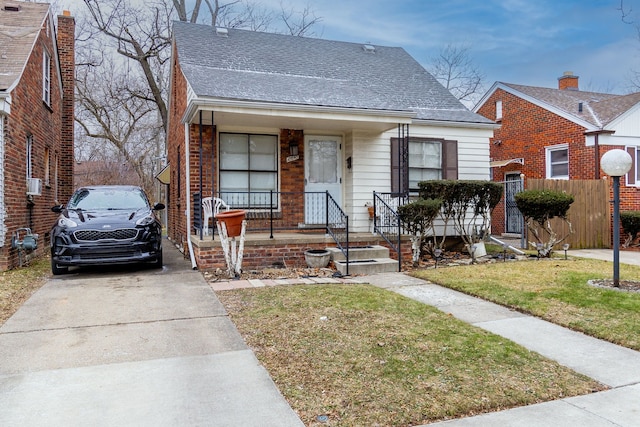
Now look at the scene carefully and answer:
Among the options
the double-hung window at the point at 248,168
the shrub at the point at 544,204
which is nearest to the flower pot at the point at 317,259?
the double-hung window at the point at 248,168

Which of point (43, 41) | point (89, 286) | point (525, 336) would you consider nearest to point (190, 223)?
point (89, 286)

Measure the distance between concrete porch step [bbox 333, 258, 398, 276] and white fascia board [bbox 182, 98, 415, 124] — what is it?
2810 mm

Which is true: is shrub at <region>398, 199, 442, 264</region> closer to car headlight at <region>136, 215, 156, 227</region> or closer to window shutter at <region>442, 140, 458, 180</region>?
window shutter at <region>442, 140, 458, 180</region>

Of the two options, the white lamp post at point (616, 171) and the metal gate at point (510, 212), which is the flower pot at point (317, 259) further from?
the metal gate at point (510, 212)

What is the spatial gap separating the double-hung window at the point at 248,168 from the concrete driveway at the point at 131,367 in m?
3.93

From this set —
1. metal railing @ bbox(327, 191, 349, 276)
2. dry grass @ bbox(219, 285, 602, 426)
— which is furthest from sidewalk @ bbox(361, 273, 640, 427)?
metal railing @ bbox(327, 191, 349, 276)

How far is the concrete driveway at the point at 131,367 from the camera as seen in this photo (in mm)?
2809

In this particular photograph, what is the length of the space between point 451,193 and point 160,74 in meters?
19.2

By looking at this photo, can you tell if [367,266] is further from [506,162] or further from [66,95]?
[66,95]

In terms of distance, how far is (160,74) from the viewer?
75.9ft

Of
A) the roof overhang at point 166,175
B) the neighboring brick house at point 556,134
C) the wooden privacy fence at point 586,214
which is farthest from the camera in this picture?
the roof overhang at point 166,175

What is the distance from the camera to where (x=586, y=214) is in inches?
463

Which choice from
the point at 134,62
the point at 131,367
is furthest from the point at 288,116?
the point at 134,62

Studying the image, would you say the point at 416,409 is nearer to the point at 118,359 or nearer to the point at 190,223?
the point at 118,359
